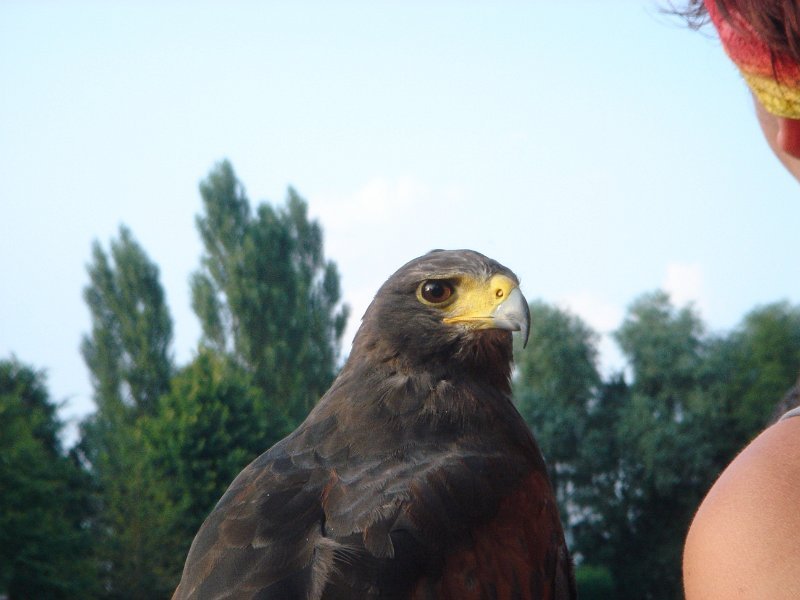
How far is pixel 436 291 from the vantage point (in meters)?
3.16

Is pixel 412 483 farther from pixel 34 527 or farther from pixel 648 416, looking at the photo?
pixel 648 416

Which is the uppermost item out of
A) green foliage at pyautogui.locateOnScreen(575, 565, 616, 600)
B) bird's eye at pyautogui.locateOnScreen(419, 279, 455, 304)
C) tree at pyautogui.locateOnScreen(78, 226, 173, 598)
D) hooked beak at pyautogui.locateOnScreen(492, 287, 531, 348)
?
tree at pyautogui.locateOnScreen(78, 226, 173, 598)

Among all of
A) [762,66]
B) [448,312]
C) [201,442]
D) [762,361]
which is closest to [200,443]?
[201,442]

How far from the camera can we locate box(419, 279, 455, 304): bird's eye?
10.3ft

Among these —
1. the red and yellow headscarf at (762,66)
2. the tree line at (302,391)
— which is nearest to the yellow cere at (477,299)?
the red and yellow headscarf at (762,66)

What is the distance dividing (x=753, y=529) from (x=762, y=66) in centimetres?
83

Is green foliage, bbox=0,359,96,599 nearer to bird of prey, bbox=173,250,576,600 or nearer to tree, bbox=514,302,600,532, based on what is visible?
tree, bbox=514,302,600,532

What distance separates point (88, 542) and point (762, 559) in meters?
34.6

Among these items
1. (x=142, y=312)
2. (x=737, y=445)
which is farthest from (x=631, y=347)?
(x=142, y=312)

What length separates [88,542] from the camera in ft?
109

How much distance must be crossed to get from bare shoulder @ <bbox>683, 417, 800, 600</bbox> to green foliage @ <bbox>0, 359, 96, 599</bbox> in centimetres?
3154

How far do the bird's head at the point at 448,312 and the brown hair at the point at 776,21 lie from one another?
1.45 m

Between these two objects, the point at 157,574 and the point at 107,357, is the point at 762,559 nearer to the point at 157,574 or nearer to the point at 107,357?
the point at 157,574

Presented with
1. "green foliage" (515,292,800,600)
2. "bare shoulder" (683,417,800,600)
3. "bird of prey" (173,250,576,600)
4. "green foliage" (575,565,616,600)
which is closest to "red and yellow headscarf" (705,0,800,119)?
"bare shoulder" (683,417,800,600)
